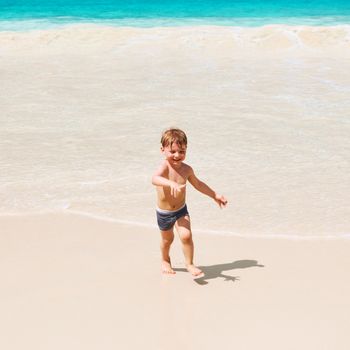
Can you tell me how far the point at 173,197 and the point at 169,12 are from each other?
29.4 meters

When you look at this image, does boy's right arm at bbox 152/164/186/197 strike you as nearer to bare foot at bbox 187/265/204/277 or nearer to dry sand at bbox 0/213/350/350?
bare foot at bbox 187/265/204/277

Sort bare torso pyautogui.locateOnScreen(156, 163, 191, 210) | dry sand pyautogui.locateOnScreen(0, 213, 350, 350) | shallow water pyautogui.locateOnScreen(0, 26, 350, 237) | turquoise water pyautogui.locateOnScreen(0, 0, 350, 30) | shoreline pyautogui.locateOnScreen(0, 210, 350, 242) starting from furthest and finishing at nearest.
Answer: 1. turquoise water pyautogui.locateOnScreen(0, 0, 350, 30)
2. shallow water pyautogui.locateOnScreen(0, 26, 350, 237)
3. shoreline pyautogui.locateOnScreen(0, 210, 350, 242)
4. bare torso pyautogui.locateOnScreen(156, 163, 191, 210)
5. dry sand pyautogui.locateOnScreen(0, 213, 350, 350)

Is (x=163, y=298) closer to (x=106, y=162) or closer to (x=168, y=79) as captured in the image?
(x=106, y=162)

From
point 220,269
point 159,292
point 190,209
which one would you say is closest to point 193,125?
point 190,209

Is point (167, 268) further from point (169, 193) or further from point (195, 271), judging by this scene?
point (169, 193)

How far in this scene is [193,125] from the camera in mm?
7953

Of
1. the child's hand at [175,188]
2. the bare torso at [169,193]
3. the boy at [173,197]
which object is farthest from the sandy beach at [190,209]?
the child's hand at [175,188]

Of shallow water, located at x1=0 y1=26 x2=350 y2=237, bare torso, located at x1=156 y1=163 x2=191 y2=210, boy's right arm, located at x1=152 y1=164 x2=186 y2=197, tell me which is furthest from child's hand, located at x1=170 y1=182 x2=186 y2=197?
shallow water, located at x1=0 y1=26 x2=350 y2=237

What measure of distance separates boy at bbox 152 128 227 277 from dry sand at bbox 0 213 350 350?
0.15 meters

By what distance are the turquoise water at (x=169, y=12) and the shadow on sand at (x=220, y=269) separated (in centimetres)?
2138

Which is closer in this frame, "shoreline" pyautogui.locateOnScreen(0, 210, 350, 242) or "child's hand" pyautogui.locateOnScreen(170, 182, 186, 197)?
"child's hand" pyautogui.locateOnScreen(170, 182, 186, 197)

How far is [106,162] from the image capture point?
20.7 ft

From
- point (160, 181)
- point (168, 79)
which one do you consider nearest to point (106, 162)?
point (160, 181)

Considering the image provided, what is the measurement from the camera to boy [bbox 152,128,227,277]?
3.59 m
